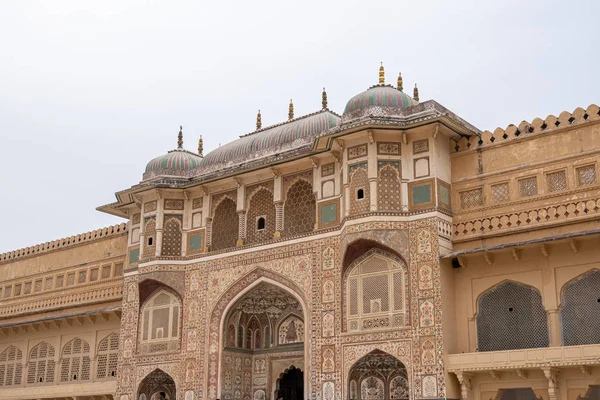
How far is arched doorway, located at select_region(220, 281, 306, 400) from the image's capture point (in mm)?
18188

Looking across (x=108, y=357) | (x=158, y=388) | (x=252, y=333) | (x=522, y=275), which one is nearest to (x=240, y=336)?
(x=252, y=333)

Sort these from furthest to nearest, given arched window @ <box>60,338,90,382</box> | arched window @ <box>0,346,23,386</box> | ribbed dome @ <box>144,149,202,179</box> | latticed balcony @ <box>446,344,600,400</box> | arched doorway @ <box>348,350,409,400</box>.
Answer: arched window @ <box>0,346,23,386</box>, arched window @ <box>60,338,90,382</box>, ribbed dome @ <box>144,149,202,179</box>, arched doorway @ <box>348,350,409,400</box>, latticed balcony @ <box>446,344,600,400</box>

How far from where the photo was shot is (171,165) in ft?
65.3

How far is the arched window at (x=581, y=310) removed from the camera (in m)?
13.9

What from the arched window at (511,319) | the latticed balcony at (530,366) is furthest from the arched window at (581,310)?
the latticed balcony at (530,366)

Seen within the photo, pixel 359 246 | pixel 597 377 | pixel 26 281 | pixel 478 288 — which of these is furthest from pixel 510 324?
pixel 26 281

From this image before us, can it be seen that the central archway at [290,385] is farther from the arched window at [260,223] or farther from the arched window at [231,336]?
the arched window at [260,223]

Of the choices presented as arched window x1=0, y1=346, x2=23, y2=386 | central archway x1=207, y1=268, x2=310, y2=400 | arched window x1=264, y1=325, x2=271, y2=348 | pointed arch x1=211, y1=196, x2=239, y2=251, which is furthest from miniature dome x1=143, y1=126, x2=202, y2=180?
arched window x1=0, y1=346, x2=23, y2=386

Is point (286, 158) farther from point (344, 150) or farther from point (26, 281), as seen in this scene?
point (26, 281)

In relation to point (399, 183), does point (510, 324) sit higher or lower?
lower

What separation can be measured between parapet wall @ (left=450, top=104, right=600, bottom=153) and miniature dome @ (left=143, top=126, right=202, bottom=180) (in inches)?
280

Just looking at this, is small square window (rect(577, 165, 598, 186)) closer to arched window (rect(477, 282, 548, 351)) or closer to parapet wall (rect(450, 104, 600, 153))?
parapet wall (rect(450, 104, 600, 153))

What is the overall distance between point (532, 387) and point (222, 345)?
7.07 m

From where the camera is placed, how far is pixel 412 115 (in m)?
16.0
